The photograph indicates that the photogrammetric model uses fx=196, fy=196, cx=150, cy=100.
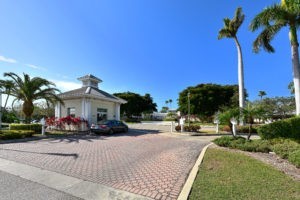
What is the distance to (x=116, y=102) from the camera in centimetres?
2544

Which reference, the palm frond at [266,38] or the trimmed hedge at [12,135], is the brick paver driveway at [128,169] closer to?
the trimmed hedge at [12,135]

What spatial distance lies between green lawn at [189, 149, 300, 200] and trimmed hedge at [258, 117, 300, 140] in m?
3.66

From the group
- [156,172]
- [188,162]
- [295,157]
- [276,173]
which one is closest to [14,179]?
[156,172]

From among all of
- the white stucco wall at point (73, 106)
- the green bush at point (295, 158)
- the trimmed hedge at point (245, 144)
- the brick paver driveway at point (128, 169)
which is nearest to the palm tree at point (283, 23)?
the trimmed hedge at point (245, 144)

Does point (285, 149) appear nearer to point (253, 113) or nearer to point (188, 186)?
point (253, 113)

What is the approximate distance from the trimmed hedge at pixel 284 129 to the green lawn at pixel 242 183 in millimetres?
3660

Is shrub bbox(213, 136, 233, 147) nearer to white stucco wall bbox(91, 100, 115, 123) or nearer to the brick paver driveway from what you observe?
the brick paver driveway

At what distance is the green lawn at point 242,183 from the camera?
4.23m

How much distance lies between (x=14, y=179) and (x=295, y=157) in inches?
343

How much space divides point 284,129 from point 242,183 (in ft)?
20.7

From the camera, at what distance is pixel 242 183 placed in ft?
16.2

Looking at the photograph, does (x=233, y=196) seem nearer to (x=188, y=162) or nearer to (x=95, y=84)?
(x=188, y=162)

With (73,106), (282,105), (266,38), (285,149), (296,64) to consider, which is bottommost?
(285,149)

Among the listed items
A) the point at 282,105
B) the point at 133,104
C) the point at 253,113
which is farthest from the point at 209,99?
the point at 253,113
